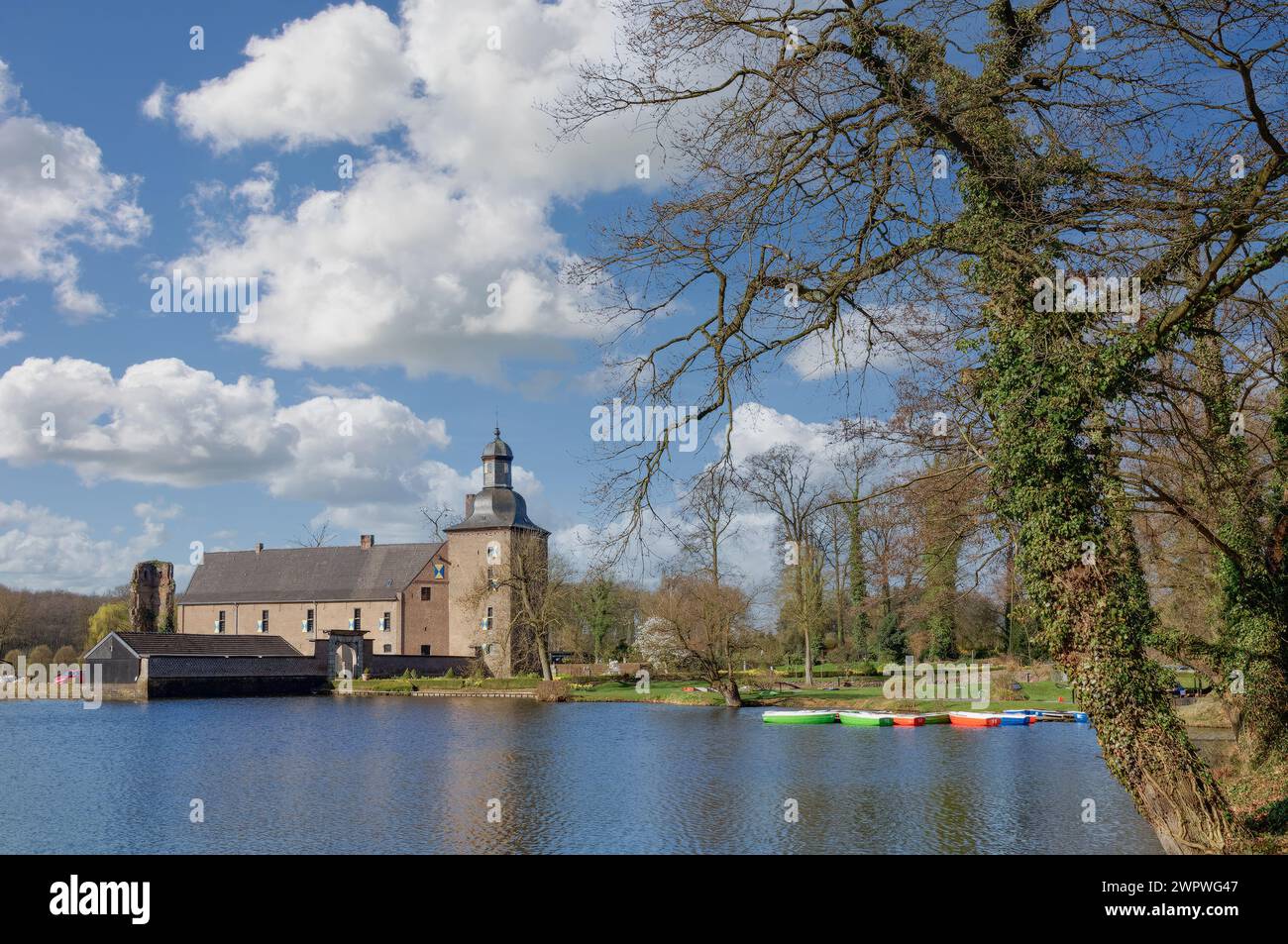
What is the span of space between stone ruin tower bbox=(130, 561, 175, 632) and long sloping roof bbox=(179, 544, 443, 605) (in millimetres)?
7232

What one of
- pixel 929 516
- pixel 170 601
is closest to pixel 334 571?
pixel 170 601

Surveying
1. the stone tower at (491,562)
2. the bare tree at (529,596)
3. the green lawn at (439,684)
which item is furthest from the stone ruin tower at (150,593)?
the bare tree at (529,596)

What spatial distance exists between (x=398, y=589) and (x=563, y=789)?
4938cm

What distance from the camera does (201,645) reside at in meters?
54.0

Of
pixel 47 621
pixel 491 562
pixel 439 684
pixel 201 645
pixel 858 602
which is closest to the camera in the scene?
→ pixel 201 645

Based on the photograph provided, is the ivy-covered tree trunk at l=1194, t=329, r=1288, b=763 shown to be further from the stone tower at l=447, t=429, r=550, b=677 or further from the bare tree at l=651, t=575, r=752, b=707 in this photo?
the stone tower at l=447, t=429, r=550, b=677

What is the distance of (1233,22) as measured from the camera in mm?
8531

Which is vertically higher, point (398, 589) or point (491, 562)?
point (491, 562)

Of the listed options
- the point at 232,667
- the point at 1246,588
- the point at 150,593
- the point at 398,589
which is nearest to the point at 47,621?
the point at 150,593

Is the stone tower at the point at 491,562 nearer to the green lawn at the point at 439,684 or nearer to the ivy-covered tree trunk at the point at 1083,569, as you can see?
the green lawn at the point at 439,684

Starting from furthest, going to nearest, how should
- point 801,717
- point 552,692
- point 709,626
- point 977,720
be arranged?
point 552,692
point 709,626
point 801,717
point 977,720

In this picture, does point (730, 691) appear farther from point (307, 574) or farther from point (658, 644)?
point (307, 574)
